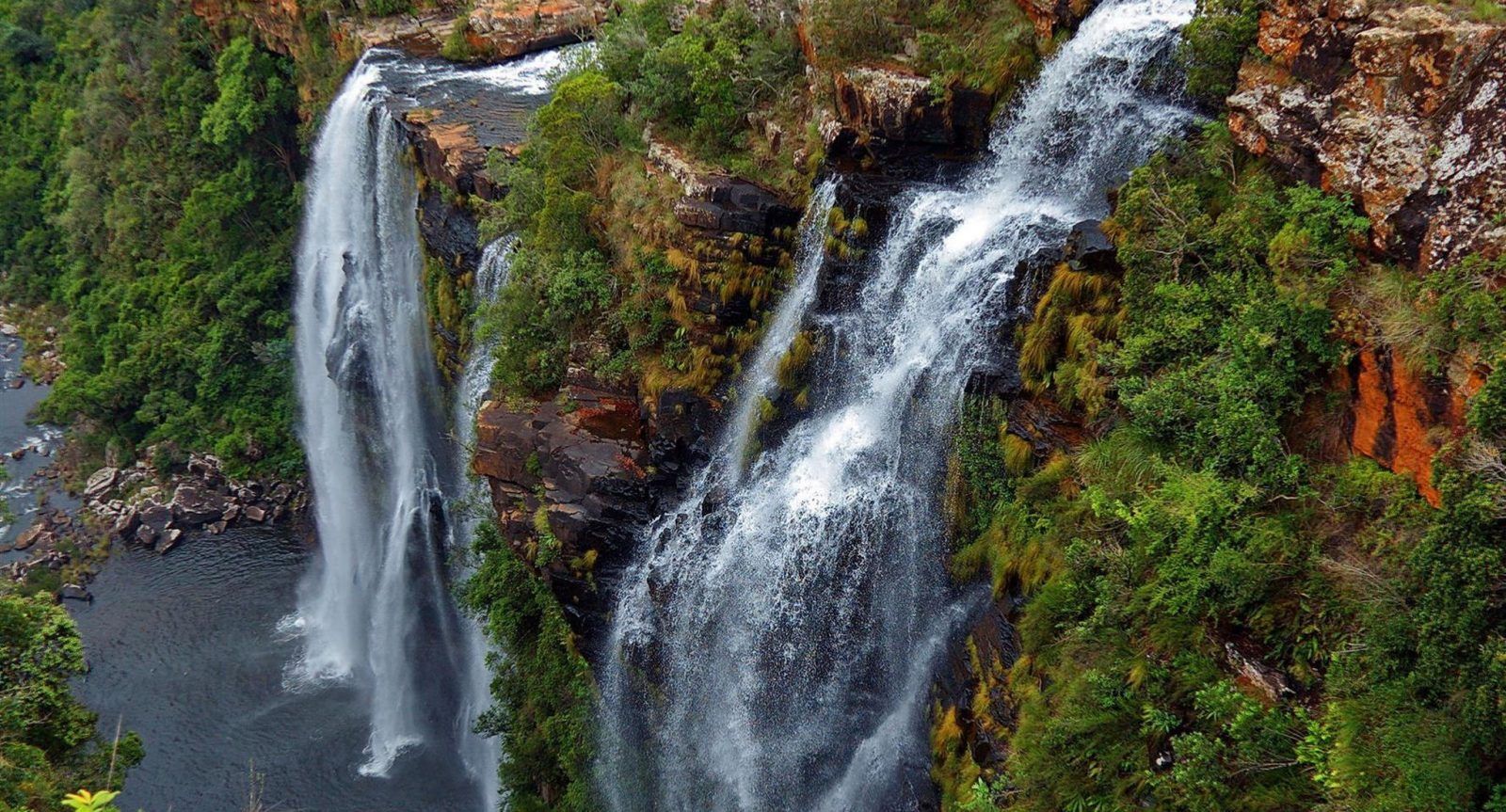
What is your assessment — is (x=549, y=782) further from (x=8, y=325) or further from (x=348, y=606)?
(x=8, y=325)

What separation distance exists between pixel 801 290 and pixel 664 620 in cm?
648

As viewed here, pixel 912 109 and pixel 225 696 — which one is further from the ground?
pixel 912 109

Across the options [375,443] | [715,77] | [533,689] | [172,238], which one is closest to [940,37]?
[715,77]

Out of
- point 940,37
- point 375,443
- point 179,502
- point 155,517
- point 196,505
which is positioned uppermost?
point 940,37

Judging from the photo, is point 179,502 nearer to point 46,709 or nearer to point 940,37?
point 46,709

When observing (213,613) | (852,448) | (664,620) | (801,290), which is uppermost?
(801,290)

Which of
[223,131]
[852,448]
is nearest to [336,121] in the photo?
[223,131]

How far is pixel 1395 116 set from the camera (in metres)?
9.98

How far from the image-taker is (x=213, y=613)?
28125 mm

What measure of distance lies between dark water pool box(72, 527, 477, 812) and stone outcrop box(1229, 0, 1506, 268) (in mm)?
21692

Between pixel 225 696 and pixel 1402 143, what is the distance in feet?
94.5

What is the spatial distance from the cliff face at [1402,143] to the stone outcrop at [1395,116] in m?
0.01

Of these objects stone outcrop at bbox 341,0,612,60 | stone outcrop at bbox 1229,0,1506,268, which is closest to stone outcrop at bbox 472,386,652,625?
stone outcrop at bbox 1229,0,1506,268

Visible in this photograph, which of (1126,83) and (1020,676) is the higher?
(1126,83)
